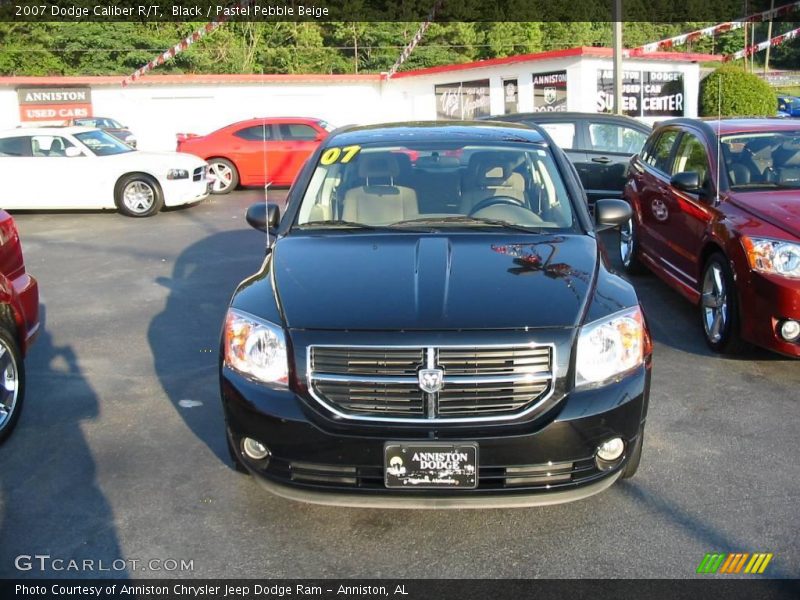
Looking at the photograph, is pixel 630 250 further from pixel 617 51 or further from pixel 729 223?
pixel 617 51

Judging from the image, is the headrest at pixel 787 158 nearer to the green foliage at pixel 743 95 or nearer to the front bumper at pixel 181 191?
the front bumper at pixel 181 191

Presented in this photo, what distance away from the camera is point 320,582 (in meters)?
3.30

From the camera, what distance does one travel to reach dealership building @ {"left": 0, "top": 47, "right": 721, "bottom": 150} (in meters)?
25.9

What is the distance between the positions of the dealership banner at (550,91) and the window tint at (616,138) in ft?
42.4

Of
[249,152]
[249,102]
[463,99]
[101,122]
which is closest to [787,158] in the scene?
[249,152]

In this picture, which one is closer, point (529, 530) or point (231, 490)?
point (529, 530)

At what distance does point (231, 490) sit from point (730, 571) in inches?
88.7

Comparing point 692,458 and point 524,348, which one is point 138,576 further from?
point 692,458

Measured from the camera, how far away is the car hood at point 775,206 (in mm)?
5637

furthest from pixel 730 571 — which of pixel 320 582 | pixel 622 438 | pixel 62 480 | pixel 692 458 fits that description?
pixel 62 480

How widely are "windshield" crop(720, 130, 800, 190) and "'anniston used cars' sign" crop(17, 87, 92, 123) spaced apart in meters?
29.0

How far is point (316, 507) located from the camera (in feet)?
12.8

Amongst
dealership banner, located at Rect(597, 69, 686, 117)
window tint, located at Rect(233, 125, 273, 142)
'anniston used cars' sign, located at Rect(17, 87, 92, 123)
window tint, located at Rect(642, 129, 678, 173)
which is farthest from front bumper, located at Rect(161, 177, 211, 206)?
'anniston used cars' sign, located at Rect(17, 87, 92, 123)

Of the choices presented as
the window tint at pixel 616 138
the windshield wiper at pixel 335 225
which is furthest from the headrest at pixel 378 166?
the window tint at pixel 616 138
